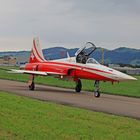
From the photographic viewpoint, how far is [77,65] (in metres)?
27.5

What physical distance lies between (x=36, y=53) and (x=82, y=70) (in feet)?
25.4

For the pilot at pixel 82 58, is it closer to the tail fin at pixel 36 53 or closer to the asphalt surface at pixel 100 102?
the asphalt surface at pixel 100 102

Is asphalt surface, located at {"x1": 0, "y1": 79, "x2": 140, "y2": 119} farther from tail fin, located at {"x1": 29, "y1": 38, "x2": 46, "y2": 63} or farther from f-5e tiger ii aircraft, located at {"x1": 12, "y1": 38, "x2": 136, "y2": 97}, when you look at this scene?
tail fin, located at {"x1": 29, "y1": 38, "x2": 46, "y2": 63}

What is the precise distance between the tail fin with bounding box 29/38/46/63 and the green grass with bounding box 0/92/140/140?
766 inches

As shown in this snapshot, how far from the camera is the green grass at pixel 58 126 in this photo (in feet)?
31.0

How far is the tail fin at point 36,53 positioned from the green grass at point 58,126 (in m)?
19.5

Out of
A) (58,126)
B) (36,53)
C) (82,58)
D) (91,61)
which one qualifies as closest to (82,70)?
(91,61)

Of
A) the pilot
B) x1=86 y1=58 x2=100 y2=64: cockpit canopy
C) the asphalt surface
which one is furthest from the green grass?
the pilot

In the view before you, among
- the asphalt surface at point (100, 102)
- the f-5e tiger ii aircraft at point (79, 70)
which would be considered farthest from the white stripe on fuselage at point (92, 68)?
the asphalt surface at point (100, 102)

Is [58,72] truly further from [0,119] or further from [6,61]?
[6,61]

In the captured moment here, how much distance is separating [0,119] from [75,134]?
2.39 metres

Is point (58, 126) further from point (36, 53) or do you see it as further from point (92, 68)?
point (36, 53)

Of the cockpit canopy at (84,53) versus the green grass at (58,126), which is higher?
the cockpit canopy at (84,53)

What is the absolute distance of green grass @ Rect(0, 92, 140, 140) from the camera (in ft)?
31.0
